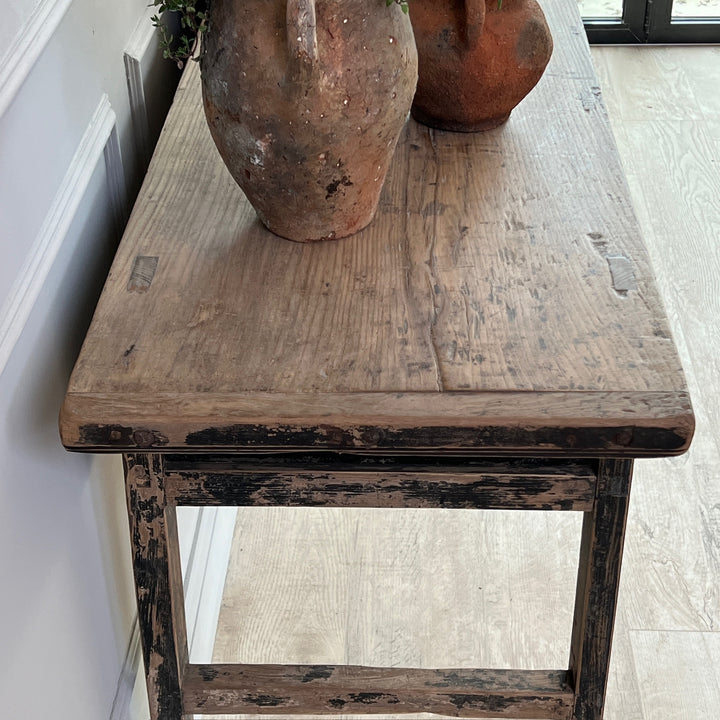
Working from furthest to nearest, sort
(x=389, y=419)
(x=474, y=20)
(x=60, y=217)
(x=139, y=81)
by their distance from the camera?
(x=139, y=81), (x=474, y=20), (x=60, y=217), (x=389, y=419)

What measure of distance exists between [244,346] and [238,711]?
0.45 metres

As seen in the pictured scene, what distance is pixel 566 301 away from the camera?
83 centimetres

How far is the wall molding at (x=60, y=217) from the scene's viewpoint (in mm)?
714

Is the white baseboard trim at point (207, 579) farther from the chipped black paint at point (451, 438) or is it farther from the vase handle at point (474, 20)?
the vase handle at point (474, 20)

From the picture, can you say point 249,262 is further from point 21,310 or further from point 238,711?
point 238,711

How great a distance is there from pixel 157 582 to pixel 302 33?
48 cm

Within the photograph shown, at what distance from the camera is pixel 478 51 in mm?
1032

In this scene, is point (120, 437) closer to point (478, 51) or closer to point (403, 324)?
point (403, 324)

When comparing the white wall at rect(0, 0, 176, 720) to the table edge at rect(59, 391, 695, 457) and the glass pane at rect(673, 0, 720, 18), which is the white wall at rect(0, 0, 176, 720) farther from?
the glass pane at rect(673, 0, 720, 18)

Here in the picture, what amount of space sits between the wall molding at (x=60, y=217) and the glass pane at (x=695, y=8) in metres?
2.46

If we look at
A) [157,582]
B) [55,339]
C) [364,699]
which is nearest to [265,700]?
[364,699]

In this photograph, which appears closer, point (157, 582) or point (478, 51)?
point (157, 582)

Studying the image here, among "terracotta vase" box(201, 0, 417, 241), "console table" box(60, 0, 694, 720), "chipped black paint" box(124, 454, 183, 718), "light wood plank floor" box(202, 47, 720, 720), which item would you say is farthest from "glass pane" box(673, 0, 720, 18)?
"chipped black paint" box(124, 454, 183, 718)

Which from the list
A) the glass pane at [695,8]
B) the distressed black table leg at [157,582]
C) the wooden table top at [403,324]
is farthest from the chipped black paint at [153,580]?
the glass pane at [695,8]
